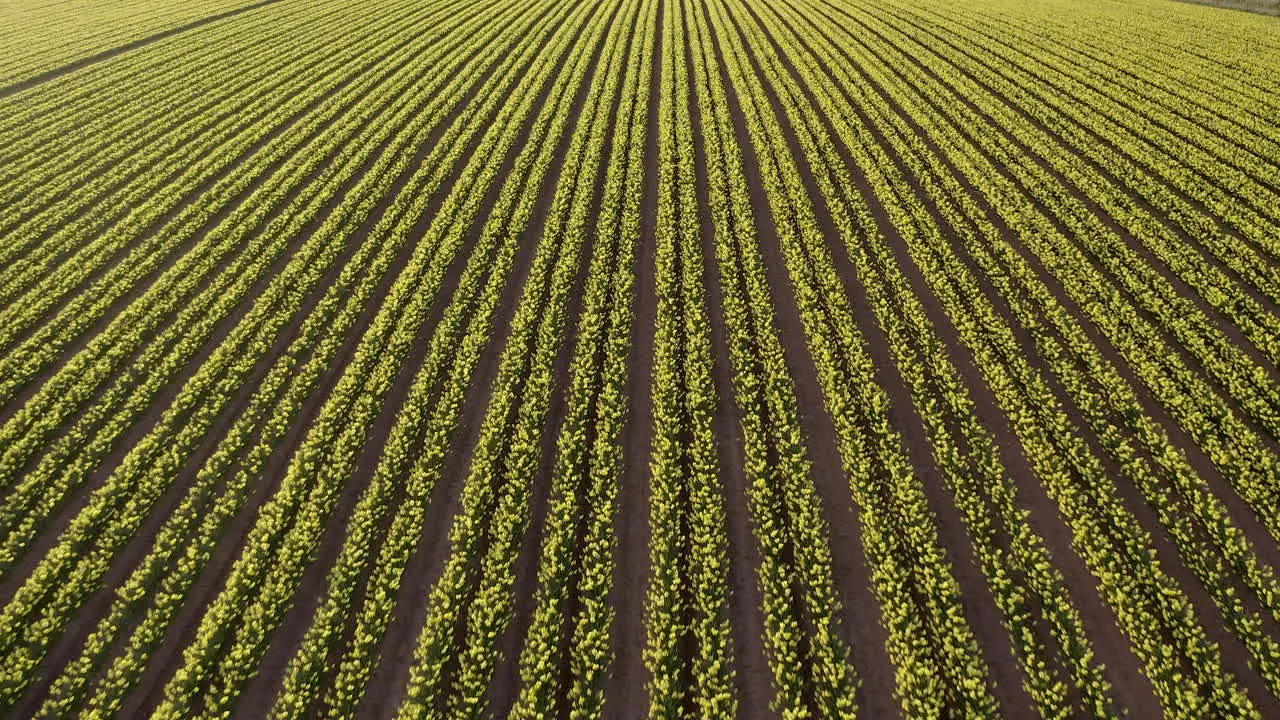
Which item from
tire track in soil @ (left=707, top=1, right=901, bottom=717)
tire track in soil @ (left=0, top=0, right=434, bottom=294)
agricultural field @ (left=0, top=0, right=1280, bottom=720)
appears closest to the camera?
tire track in soil @ (left=707, top=1, right=901, bottom=717)

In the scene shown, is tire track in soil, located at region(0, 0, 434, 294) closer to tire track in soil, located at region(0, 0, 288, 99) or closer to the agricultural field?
the agricultural field

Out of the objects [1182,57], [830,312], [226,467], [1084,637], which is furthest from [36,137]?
[1182,57]

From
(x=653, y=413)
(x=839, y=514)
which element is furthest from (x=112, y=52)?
(x=839, y=514)

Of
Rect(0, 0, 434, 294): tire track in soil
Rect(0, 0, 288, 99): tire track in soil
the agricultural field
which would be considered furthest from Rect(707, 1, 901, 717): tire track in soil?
Rect(0, 0, 288, 99): tire track in soil

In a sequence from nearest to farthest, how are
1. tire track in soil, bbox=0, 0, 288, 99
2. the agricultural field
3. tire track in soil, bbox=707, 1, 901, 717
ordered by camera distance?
1. tire track in soil, bbox=707, 1, 901, 717
2. the agricultural field
3. tire track in soil, bbox=0, 0, 288, 99

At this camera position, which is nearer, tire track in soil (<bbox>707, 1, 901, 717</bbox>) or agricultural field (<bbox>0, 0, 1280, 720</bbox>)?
tire track in soil (<bbox>707, 1, 901, 717</bbox>)

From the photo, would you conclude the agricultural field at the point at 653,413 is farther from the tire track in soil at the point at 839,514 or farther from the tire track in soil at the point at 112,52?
the tire track in soil at the point at 112,52
